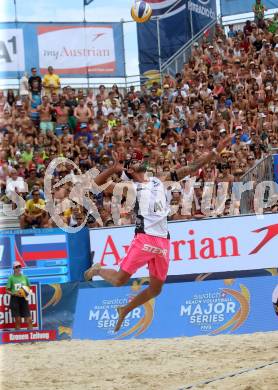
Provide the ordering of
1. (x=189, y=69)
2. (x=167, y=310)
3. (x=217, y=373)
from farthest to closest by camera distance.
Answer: (x=189, y=69) → (x=167, y=310) → (x=217, y=373)

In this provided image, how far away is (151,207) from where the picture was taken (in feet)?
33.6

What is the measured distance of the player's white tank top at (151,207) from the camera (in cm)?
1024

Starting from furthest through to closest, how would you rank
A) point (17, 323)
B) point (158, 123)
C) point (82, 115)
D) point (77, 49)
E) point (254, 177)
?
point (77, 49)
point (82, 115)
point (158, 123)
point (254, 177)
point (17, 323)

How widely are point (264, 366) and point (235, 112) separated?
40.3 feet

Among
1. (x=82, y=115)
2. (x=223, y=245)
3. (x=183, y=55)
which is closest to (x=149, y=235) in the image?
(x=223, y=245)

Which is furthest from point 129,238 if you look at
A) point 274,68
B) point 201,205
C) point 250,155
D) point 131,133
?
point 274,68

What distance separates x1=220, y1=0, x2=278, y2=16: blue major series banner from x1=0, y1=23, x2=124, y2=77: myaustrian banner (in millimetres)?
3328

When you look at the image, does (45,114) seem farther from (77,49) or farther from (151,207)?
(151,207)

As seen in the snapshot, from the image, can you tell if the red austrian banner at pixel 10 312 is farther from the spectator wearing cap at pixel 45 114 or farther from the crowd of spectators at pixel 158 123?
the spectator wearing cap at pixel 45 114

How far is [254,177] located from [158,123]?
19.8 ft

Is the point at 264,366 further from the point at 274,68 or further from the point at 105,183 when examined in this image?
the point at 274,68

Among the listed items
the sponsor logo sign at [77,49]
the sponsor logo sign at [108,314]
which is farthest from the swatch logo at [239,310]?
the sponsor logo sign at [77,49]

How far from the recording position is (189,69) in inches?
958

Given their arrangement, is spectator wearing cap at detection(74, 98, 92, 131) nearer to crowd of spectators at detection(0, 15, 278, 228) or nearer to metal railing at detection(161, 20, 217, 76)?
crowd of spectators at detection(0, 15, 278, 228)
